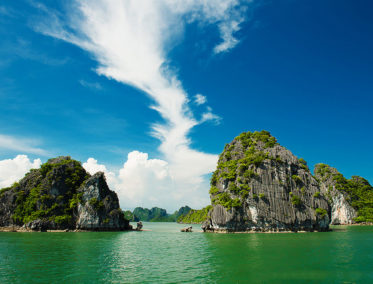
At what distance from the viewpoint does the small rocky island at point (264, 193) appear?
209 feet

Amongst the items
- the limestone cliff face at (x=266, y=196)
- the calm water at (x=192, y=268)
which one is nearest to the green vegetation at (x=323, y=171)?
the limestone cliff face at (x=266, y=196)

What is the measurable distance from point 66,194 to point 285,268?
72.9 meters

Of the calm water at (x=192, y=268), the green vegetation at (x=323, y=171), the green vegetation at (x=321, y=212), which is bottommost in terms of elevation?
the calm water at (x=192, y=268)

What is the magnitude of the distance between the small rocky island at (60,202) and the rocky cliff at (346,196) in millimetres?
108062

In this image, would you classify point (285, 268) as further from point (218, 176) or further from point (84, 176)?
point (84, 176)

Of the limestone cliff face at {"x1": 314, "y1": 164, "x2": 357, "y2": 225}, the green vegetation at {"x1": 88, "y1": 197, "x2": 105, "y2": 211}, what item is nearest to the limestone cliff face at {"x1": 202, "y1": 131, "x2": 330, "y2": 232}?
the green vegetation at {"x1": 88, "y1": 197, "x2": 105, "y2": 211}

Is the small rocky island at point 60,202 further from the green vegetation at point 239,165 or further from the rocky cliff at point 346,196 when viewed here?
the rocky cliff at point 346,196

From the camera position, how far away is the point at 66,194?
249 feet

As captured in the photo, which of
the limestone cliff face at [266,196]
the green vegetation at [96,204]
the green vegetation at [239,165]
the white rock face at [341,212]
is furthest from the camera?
the white rock face at [341,212]

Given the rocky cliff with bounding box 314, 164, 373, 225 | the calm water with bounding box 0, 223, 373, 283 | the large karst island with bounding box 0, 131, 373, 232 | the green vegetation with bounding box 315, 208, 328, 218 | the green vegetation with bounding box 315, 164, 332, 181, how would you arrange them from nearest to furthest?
the calm water with bounding box 0, 223, 373, 283 → the large karst island with bounding box 0, 131, 373, 232 → the green vegetation with bounding box 315, 208, 328, 218 → the rocky cliff with bounding box 314, 164, 373, 225 → the green vegetation with bounding box 315, 164, 332, 181

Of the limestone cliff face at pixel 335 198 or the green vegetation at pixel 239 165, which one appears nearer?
the green vegetation at pixel 239 165

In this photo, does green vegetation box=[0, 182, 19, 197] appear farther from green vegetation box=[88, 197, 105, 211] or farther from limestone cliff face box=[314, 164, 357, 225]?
limestone cliff face box=[314, 164, 357, 225]

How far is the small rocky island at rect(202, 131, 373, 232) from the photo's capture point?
63.8m

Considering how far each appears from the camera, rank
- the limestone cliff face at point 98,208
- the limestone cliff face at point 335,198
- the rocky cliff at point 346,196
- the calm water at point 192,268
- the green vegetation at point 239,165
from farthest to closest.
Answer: the limestone cliff face at point 335,198 < the rocky cliff at point 346,196 < the limestone cliff face at point 98,208 < the green vegetation at point 239,165 < the calm water at point 192,268
